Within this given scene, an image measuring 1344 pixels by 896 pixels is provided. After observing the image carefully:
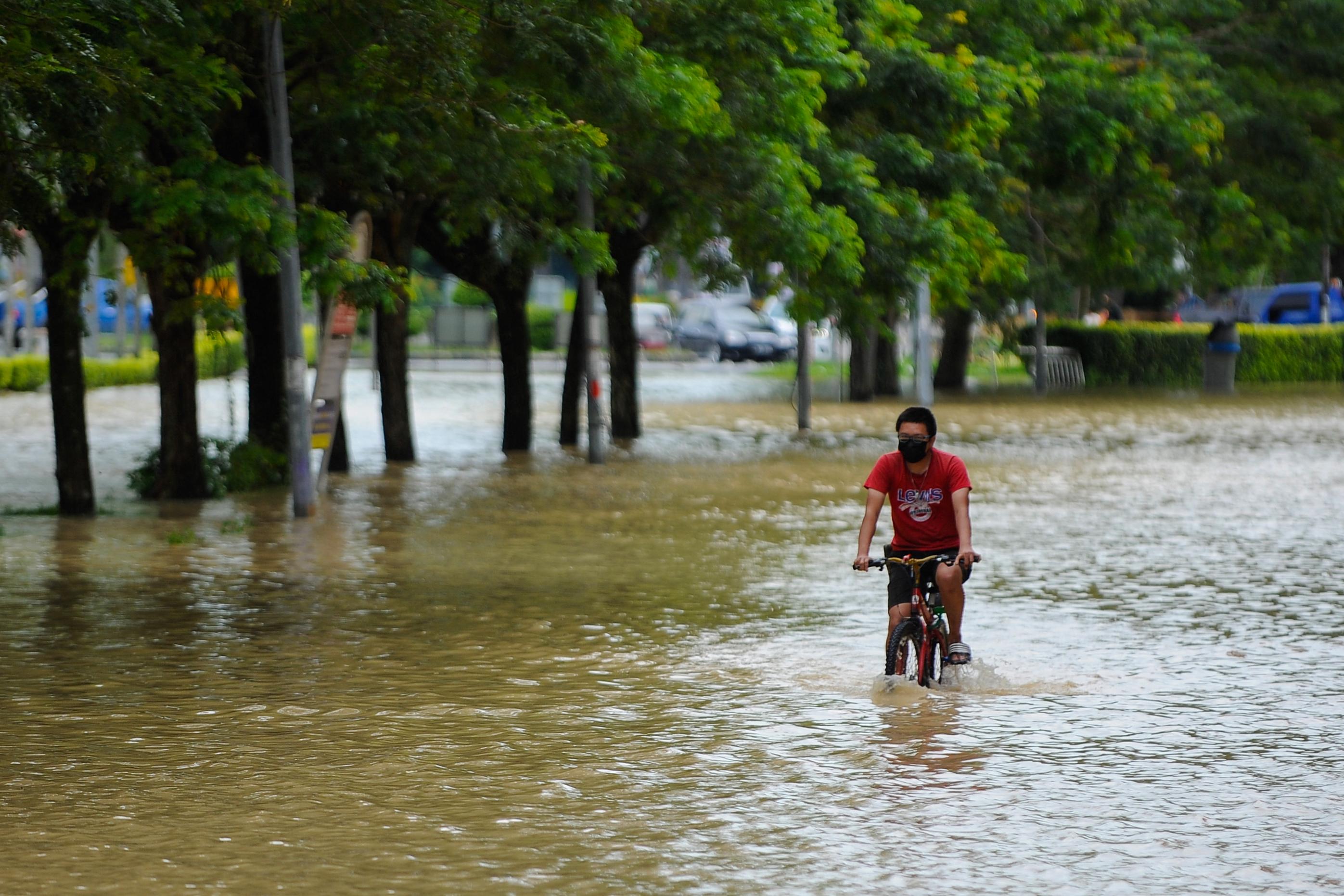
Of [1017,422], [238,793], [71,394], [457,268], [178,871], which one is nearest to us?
[178,871]

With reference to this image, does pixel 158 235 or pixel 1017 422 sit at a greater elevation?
pixel 158 235

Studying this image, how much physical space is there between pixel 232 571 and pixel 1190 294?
60.5 metres

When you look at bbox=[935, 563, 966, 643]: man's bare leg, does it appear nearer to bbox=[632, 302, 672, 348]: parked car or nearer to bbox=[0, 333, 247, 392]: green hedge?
bbox=[0, 333, 247, 392]: green hedge

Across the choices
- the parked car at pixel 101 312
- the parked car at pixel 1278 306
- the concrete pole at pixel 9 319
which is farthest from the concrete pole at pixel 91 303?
the parked car at pixel 1278 306

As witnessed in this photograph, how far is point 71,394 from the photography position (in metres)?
17.4

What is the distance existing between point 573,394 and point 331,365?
7521mm

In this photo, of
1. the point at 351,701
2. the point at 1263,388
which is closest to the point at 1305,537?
the point at 351,701

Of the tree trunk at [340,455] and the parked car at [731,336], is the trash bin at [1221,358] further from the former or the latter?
the tree trunk at [340,455]

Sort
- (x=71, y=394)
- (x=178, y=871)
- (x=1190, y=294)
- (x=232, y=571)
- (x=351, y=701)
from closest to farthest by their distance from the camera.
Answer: (x=178, y=871), (x=351, y=701), (x=232, y=571), (x=71, y=394), (x=1190, y=294)

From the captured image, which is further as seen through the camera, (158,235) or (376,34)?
(158,235)

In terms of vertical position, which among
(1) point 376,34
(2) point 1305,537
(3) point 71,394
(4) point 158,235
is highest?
(1) point 376,34

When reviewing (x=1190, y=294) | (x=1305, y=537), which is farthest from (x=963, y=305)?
(x=1190, y=294)

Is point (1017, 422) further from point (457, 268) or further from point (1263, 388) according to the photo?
point (1263, 388)

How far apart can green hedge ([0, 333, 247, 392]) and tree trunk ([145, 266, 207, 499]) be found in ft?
49.5
